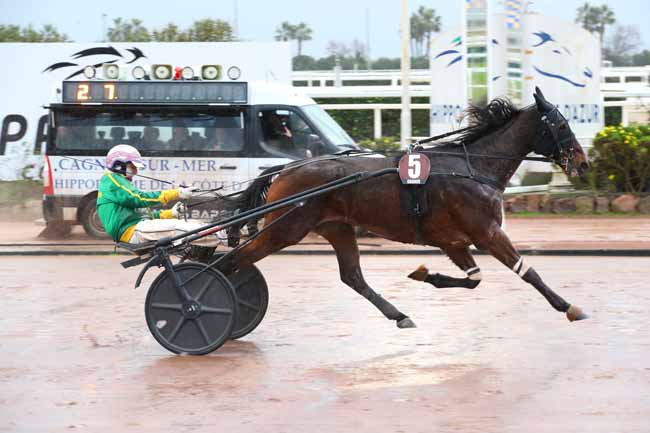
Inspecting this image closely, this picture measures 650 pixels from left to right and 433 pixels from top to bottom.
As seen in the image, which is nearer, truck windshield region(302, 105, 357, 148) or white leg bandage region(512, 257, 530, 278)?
white leg bandage region(512, 257, 530, 278)

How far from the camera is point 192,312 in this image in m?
7.46

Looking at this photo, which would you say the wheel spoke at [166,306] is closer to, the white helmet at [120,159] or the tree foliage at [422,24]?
the white helmet at [120,159]

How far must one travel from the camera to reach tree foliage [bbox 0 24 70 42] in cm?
2802

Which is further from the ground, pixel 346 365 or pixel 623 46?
pixel 623 46

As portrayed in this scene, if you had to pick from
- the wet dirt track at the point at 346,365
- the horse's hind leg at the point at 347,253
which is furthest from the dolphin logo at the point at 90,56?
the horse's hind leg at the point at 347,253

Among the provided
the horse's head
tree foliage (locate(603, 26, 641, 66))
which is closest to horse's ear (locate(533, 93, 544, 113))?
the horse's head

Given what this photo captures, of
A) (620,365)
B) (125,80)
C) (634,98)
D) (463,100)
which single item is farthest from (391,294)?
(634,98)

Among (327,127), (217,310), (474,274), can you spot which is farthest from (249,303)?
(327,127)

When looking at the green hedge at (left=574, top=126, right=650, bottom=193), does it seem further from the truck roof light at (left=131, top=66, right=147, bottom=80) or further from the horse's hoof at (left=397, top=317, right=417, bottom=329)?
the horse's hoof at (left=397, top=317, right=417, bottom=329)

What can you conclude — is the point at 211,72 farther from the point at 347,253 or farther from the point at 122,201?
the point at 122,201

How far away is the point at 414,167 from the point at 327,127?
7.33 metres

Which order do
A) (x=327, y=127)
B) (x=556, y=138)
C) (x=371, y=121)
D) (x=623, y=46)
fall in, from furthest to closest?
(x=623, y=46)
(x=371, y=121)
(x=327, y=127)
(x=556, y=138)

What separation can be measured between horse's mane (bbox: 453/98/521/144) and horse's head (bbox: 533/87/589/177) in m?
0.27

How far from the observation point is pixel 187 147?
15125mm
